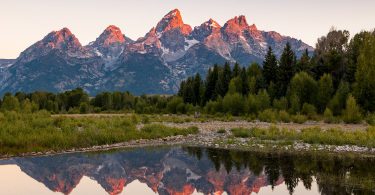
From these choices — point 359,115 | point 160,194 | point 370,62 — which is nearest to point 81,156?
point 160,194

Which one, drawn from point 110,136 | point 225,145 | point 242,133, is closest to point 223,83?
point 242,133

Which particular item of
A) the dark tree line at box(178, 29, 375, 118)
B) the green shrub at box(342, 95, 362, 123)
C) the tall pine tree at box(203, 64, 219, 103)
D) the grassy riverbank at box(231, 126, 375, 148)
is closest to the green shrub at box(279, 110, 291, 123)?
the dark tree line at box(178, 29, 375, 118)

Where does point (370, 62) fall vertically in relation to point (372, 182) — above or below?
above

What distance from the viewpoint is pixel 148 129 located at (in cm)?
4169

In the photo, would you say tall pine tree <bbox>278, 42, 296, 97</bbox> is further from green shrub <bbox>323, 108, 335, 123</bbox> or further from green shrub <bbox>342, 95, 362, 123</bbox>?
green shrub <bbox>342, 95, 362, 123</bbox>

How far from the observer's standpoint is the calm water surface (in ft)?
67.1

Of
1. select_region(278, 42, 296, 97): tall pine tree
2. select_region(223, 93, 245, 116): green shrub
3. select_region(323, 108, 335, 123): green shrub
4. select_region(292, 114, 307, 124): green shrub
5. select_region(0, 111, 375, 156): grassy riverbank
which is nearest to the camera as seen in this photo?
select_region(0, 111, 375, 156): grassy riverbank

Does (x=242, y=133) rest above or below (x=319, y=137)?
below

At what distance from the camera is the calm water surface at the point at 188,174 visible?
67.1 ft

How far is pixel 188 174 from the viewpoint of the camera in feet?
81.0

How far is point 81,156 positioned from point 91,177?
19.0 ft

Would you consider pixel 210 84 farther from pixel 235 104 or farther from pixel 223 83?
pixel 235 104

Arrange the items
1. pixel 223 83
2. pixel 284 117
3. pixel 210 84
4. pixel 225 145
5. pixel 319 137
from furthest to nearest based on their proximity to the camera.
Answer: pixel 210 84
pixel 223 83
pixel 284 117
pixel 319 137
pixel 225 145

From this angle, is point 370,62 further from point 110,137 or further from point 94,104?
point 94,104
